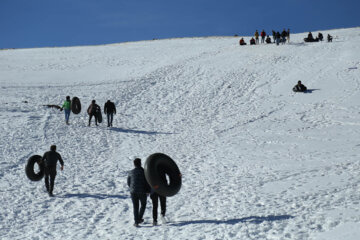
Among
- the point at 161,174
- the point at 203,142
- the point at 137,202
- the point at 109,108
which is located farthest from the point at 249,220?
the point at 109,108

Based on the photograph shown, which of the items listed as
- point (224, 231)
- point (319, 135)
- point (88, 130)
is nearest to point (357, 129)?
point (319, 135)

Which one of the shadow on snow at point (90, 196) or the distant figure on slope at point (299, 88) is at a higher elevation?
the distant figure on slope at point (299, 88)

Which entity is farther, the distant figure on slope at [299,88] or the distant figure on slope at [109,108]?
the distant figure on slope at [299,88]

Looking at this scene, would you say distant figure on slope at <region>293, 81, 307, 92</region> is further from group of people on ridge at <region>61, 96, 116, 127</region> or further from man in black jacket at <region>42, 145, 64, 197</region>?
man in black jacket at <region>42, 145, 64, 197</region>

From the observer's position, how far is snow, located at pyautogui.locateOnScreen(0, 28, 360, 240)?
8.92 m

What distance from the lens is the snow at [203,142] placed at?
29.3ft

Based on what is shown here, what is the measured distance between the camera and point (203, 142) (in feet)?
56.2

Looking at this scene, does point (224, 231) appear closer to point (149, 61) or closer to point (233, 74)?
point (233, 74)

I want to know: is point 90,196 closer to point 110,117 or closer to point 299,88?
point 110,117

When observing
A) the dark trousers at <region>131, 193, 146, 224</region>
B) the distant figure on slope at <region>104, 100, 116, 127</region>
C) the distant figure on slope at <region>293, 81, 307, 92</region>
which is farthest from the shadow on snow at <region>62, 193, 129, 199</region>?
the distant figure on slope at <region>293, 81, 307, 92</region>

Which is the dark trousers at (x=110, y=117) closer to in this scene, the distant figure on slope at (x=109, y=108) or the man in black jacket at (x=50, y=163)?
the distant figure on slope at (x=109, y=108)

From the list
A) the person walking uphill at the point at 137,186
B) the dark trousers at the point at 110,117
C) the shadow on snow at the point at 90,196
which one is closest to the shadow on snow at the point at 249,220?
the person walking uphill at the point at 137,186

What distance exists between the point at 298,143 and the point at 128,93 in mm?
14106

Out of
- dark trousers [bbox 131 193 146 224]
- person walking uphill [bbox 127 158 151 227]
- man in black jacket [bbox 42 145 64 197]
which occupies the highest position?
man in black jacket [bbox 42 145 64 197]
